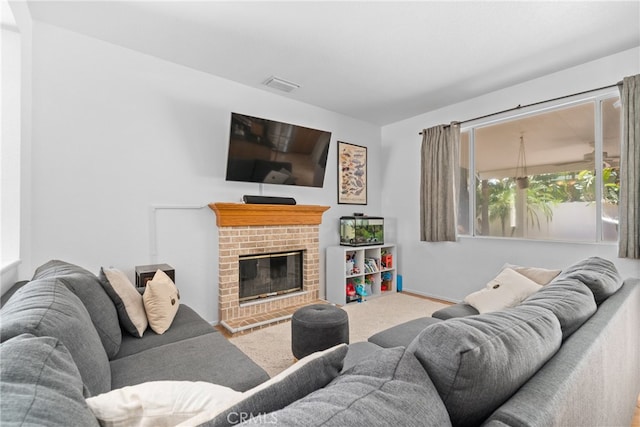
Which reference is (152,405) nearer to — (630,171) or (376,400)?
(376,400)

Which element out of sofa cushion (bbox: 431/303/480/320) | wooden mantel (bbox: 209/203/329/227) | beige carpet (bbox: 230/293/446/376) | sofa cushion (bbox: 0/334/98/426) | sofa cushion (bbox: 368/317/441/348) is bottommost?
beige carpet (bbox: 230/293/446/376)

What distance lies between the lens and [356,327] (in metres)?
3.13

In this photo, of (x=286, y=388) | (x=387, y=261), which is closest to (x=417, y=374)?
(x=286, y=388)

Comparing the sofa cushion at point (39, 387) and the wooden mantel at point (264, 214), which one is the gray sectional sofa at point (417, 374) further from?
the wooden mantel at point (264, 214)

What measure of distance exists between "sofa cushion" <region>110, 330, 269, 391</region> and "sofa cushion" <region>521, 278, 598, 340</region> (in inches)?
48.4

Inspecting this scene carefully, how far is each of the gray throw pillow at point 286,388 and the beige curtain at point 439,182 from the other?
3.62 m

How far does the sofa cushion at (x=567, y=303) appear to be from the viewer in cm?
108

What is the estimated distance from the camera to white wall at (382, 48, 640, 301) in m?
2.91

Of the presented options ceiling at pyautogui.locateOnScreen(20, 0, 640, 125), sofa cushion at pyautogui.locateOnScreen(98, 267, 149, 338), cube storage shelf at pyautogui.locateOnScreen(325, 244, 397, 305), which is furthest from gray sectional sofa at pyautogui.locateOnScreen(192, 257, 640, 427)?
cube storage shelf at pyautogui.locateOnScreen(325, 244, 397, 305)

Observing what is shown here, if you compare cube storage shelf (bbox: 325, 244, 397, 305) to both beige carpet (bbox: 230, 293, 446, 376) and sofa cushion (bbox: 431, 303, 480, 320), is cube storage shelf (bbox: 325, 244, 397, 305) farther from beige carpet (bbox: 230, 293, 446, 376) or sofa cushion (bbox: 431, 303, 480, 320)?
sofa cushion (bbox: 431, 303, 480, 320)

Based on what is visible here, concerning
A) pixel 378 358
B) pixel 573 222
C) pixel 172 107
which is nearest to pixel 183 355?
pixel 378 358

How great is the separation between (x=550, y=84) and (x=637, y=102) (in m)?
0.79

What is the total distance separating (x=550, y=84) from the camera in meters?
3.21

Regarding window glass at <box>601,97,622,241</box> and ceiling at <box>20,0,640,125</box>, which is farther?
window glass at <box>601,97,622,241</box>
